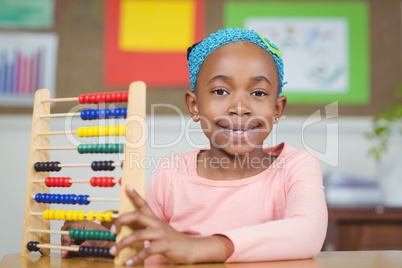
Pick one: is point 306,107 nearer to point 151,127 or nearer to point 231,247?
point 151,127

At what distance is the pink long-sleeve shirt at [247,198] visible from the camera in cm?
90

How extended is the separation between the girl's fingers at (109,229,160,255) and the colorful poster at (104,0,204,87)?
1.82 meters

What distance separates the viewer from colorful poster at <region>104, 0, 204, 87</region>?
8.31 ft

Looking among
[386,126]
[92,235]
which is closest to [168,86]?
[386,126]

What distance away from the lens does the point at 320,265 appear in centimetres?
78

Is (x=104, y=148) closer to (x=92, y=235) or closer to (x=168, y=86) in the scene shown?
(x=92, y=235)

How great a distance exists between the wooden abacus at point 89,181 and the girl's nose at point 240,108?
0.31 metres

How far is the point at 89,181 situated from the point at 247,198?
373 millimetres

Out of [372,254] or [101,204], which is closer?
[372,254]

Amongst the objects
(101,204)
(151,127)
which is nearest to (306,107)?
(151,127)

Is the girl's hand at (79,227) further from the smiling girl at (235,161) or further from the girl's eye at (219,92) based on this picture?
the girl's eye at (219,92)

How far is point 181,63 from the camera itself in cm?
253

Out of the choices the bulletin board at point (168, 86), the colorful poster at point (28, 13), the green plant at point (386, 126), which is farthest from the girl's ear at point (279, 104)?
the colorful poster at point (28, 13)

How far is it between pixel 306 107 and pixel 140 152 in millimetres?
1866
